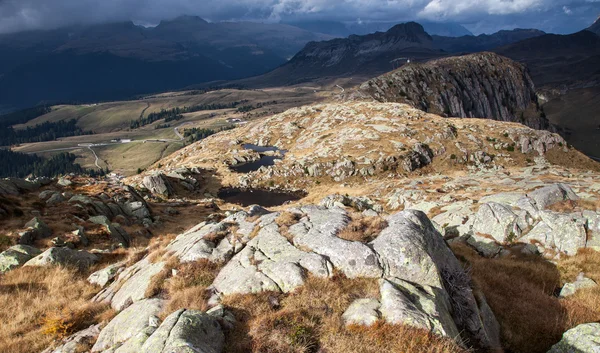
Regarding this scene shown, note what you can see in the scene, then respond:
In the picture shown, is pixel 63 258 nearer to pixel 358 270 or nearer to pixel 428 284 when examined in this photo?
pixel 358 270

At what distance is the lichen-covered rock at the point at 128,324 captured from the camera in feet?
38.5

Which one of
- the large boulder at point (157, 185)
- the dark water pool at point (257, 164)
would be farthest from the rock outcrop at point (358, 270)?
the dark water pool at point (257, 164)

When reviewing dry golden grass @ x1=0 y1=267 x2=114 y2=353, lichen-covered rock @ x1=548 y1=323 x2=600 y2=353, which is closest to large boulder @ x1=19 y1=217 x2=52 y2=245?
dry golden grass @ x1=0 y1=267 x2=114 y2=353

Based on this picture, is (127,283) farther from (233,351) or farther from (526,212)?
(526,212)

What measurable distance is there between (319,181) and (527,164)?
57.6m

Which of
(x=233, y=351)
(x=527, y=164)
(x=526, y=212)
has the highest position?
(x=233, y=351)

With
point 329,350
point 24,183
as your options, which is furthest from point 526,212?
point 24,183

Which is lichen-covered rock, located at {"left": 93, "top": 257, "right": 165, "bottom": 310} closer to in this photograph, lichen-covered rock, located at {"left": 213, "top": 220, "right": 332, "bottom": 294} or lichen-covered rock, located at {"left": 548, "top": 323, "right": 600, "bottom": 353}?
lichen-covered rock, located at {"left": 213, "top": 220, "right": 332, "bottom": 294}

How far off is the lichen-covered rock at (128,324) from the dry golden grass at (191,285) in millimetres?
676

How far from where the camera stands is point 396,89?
18000 cm

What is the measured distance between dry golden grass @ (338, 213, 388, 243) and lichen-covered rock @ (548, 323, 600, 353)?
26.5 ft

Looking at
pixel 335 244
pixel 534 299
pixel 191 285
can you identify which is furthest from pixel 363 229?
pixel 534 299

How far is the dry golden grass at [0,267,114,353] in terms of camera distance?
13.2 meters

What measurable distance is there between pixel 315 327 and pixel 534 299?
12910 mm
